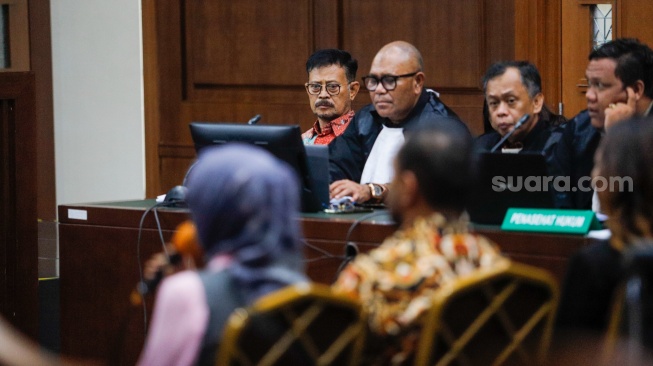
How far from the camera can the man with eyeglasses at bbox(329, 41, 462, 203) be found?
3.90 metres

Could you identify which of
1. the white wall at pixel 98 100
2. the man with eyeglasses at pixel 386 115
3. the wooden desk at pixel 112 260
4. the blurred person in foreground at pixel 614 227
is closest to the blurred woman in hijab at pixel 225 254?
the blurred person in foreground at pixel 614 227

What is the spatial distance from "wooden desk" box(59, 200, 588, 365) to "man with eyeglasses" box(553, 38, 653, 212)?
642 mm

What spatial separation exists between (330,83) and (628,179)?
2.53 meters

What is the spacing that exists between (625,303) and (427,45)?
3.59 metres

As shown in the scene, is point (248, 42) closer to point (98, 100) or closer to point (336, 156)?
point (98, 100)

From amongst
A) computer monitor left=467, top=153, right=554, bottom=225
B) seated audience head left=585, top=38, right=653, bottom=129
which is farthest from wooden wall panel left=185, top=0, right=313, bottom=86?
computer monitor left=467, top=153, right=554, bottom=225

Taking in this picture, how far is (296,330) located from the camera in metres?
1.73

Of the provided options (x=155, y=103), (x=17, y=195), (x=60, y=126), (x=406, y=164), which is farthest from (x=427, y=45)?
(x=406, y=164)

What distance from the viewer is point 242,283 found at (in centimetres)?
177

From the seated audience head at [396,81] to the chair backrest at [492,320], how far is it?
1982mm

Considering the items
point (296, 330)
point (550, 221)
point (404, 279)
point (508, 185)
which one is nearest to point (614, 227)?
point (404, 279)

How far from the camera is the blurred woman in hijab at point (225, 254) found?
5.62ft

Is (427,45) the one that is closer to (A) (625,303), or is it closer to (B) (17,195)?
(B) (17,195)

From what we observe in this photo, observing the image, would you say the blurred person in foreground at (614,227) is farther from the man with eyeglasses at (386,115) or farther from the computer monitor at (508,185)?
the man with eyeglasses at (386,115)
